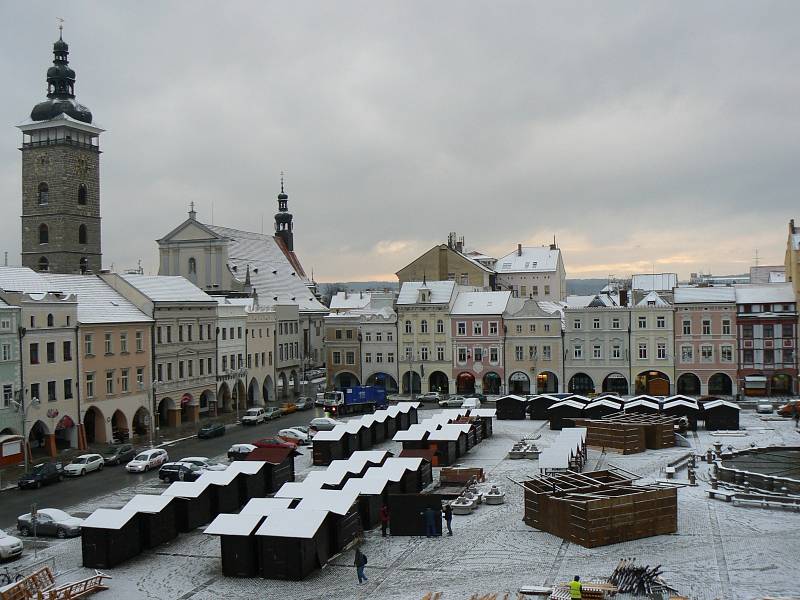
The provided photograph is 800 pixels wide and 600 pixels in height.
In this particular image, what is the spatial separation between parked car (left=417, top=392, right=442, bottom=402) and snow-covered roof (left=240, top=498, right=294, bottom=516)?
42922 millimetres

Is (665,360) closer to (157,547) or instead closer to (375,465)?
(375,465)

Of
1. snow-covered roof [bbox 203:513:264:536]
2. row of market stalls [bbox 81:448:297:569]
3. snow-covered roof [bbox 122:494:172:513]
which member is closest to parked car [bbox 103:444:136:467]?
row of market stalls [bbox 81:448:297:569]

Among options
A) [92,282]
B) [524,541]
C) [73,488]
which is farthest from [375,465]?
[92,282]

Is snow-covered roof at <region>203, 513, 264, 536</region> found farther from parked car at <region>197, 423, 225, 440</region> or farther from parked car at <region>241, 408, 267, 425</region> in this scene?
parked car at <region>241, 408, 267, 425</region>

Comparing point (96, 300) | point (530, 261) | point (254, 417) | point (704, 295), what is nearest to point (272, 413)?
point (254, 417)

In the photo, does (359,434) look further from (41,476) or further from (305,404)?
(305,404)

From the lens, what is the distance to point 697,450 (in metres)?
45.0

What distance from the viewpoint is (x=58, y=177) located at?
239ft

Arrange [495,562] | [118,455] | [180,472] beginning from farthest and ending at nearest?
[118,455] → [180,472] → [495,562]

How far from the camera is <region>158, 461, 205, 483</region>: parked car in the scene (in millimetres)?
39156

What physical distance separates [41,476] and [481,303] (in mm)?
43532

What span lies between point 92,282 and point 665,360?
4384 cm

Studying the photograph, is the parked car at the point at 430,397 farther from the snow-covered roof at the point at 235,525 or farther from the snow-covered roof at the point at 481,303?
the snow-covered roof at the point at 235,525

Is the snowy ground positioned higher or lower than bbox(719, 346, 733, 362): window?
lower
